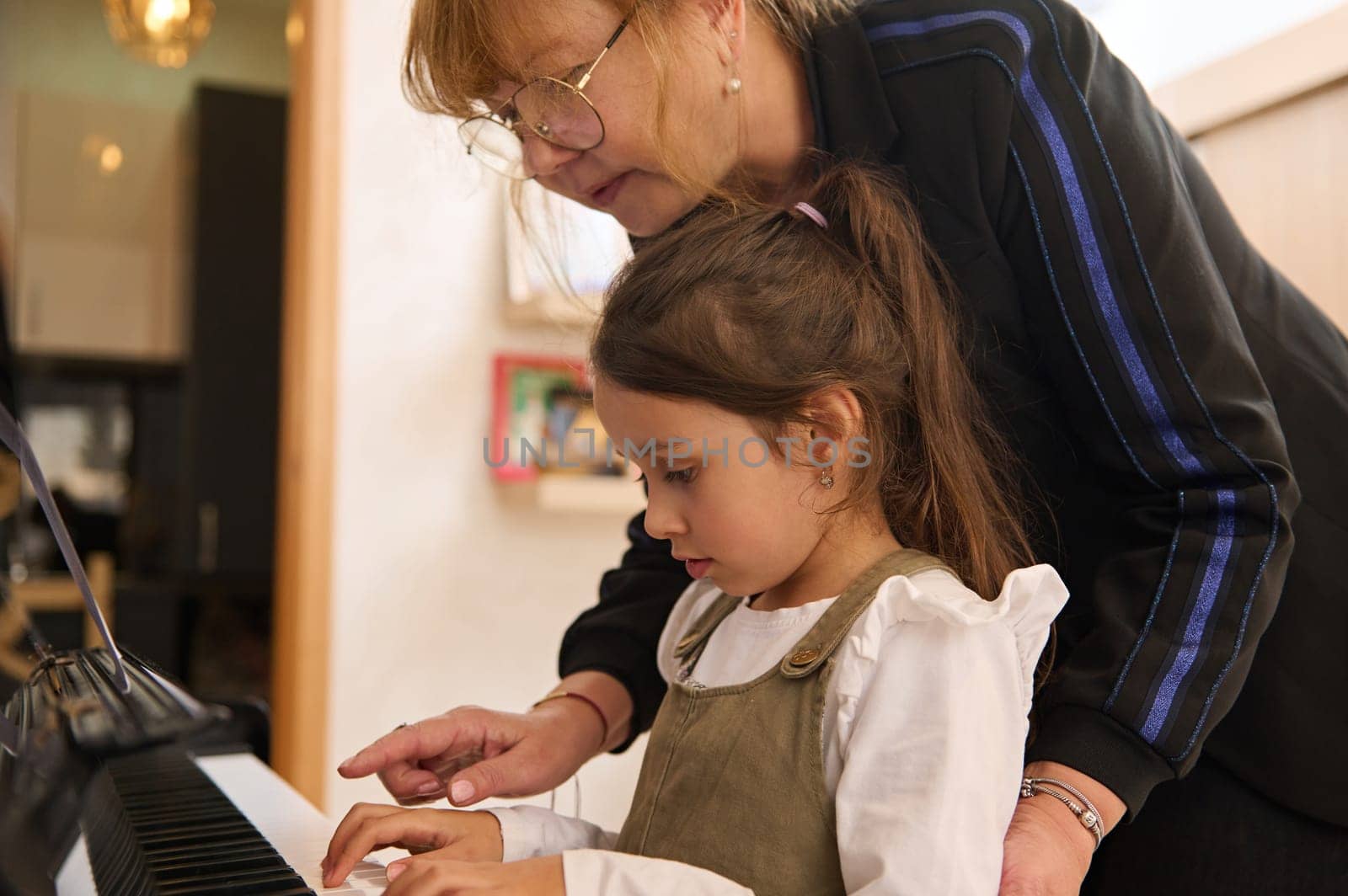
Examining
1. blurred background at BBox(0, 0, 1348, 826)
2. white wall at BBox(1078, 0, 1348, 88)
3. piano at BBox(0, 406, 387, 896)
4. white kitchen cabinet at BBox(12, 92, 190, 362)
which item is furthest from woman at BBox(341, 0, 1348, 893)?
white kitchen cabinet at BBox(12, 92, 190, 362)

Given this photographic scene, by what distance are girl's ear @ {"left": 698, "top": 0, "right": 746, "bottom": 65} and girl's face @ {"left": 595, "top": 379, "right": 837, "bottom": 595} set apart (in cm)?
28

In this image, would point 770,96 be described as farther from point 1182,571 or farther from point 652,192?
point 1182,571

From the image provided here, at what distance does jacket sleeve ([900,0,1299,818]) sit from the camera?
762 millimetres

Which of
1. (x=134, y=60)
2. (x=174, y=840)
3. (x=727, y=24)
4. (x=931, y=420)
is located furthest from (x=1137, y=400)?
(x=134, y=60)

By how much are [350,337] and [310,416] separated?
6.5 inches

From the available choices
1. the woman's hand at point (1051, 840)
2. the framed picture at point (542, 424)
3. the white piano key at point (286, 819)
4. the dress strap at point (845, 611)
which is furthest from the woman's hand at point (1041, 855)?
the framed picture at point (542, 424)

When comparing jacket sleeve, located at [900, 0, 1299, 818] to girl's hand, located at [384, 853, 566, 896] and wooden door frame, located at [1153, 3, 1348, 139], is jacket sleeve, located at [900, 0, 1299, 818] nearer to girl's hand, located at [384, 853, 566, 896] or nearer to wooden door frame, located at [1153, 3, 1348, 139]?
girl's hand, located at [384, 853, 566, 896]

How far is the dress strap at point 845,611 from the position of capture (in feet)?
2.47

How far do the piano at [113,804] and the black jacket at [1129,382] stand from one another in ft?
1.58

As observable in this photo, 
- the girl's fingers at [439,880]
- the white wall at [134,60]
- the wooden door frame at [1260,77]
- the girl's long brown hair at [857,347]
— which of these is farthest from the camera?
the white wall at [134,60]

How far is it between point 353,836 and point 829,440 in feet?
1.28

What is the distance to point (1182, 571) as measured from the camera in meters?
0.77

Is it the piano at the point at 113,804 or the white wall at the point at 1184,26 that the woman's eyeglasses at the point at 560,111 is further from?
the white wall at the point at 1184,26

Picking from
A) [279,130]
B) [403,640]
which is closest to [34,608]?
[279,130]
